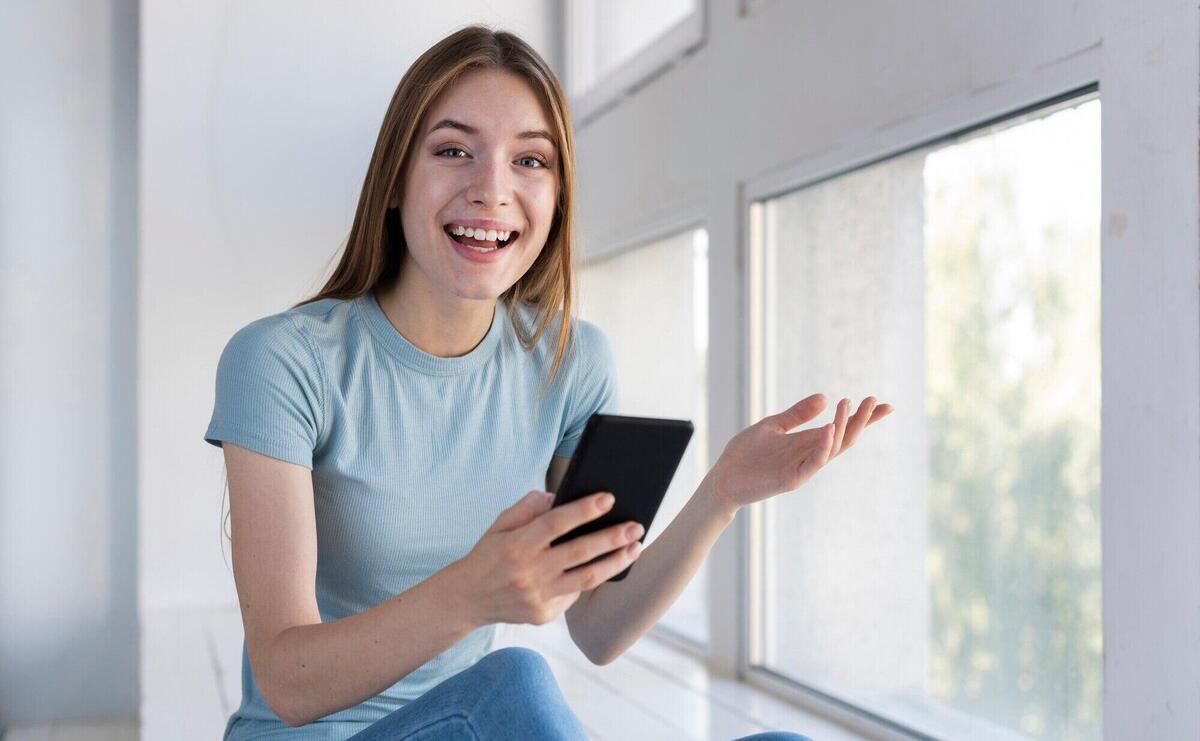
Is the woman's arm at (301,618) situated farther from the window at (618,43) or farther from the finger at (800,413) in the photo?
the window at (618,43)

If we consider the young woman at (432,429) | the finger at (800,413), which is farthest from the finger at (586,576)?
the finger at (800,413)

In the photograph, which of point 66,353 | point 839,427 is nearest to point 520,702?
point 839,427

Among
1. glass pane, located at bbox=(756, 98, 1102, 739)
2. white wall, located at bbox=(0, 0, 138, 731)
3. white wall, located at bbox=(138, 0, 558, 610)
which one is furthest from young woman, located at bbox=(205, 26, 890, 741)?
white wall, located at bbox=(0, 0, 138, 731)

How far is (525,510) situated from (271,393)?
0.38 metres

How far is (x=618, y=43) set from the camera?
12.6ft

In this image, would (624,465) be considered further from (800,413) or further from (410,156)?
(410,156)

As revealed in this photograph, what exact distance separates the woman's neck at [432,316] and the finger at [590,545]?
1.56 ft

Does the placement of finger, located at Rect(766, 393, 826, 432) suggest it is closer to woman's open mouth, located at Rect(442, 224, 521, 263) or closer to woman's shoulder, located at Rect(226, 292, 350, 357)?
woman's open mouth, located at Rect(442, 224, 521, 263)

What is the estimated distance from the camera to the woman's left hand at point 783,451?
1.14 meters

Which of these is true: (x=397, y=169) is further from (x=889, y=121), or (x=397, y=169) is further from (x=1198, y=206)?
(x=889, y=121)

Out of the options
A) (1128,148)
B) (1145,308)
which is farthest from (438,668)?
(1128,148)

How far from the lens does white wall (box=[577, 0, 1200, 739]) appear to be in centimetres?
155

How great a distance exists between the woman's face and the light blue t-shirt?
0.11m

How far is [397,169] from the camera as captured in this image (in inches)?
51.2
